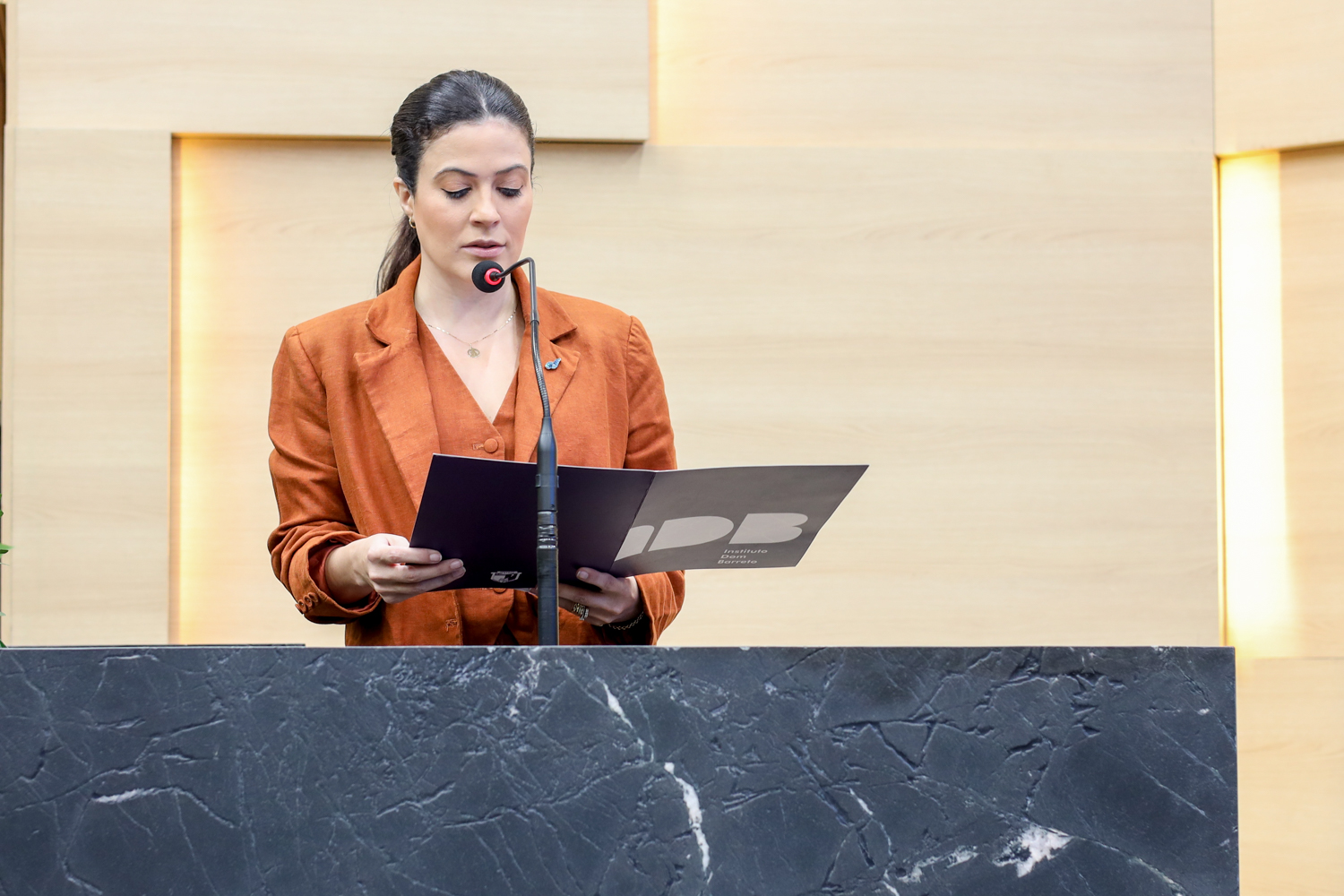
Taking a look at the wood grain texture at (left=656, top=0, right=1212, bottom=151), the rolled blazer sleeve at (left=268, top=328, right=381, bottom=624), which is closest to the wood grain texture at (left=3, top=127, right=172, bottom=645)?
the wood grain texture at (left=656, top=0, right=1212, bottom=151)

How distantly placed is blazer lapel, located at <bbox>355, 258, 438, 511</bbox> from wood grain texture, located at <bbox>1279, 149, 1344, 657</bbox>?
203 cm

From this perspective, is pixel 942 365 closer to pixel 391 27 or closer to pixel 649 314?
pixel 649 314

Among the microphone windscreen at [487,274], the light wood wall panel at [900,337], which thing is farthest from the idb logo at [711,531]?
the light wood wall panel at [900,337]

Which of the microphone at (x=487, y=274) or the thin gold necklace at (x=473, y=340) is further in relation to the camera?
the thin gold necklace at (x=473, y=340)

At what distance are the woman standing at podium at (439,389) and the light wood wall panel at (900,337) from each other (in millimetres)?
1164

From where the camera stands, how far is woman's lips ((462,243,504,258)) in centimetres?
142

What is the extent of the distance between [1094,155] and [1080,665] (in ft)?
6.79

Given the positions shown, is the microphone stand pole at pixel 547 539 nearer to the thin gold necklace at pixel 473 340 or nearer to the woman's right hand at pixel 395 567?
the woman's right hand at pixel 395 567

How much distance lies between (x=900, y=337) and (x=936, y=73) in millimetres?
567

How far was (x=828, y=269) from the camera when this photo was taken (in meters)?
2.69

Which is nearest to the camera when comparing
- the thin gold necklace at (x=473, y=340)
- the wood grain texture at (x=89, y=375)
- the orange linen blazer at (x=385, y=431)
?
the orange linen blazer at (x=385, y=431)

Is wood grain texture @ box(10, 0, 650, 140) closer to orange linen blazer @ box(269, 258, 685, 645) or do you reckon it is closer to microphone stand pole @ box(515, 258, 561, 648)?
orange linen blazer @ box(269, 258, 685, 645)

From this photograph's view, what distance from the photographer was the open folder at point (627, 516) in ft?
3.33

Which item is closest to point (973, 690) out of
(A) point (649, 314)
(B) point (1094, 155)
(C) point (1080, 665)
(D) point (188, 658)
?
(C) point (1080, 665)
